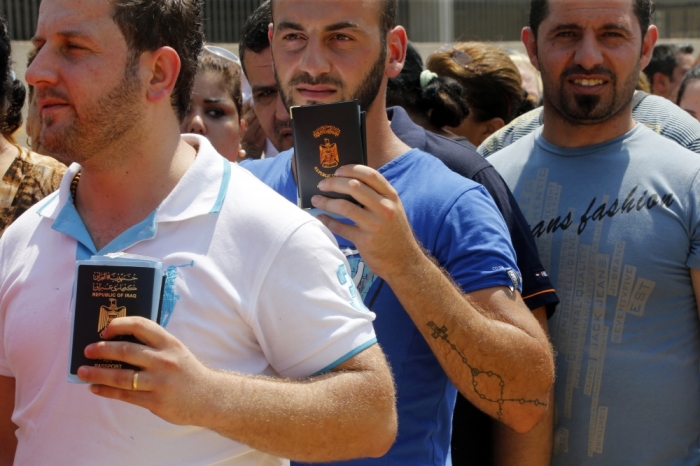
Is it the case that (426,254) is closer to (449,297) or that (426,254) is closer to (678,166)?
(449,297)

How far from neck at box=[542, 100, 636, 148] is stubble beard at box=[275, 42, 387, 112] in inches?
37.2

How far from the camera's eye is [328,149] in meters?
2.34

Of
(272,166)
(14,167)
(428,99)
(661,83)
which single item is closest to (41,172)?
(14,167)

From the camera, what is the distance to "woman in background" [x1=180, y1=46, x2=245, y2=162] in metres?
4.59

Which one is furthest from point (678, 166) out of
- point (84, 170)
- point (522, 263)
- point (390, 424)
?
point (84, 170)

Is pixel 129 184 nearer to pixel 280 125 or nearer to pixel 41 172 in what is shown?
pixel 41 172

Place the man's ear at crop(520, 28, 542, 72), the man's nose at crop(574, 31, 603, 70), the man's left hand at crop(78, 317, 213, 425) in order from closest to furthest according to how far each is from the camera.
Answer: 1. the man's left hand at crop(78, 317, 213, 425)
2. the man's nose at crop(574, 31, 603, 70)
3. the man's ear at crop(520, 28, 542, 72)

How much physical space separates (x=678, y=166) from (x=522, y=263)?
800mm

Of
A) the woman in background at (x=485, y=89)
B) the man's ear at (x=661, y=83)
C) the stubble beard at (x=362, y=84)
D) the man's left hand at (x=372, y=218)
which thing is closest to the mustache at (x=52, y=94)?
the man's left hand at (x=372, y=218)

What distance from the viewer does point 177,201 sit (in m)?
2.14

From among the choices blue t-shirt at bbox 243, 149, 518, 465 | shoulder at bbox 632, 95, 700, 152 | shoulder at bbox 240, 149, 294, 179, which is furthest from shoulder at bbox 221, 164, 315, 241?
shoulder at bbox 632, 95, 700, 152

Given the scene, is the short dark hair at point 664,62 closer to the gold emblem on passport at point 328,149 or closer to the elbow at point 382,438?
the gold emblem on passport at point 328,149

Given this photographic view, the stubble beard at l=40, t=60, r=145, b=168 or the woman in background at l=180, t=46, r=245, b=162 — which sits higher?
the stubble beard at l=40, t=60, r=145, b=168

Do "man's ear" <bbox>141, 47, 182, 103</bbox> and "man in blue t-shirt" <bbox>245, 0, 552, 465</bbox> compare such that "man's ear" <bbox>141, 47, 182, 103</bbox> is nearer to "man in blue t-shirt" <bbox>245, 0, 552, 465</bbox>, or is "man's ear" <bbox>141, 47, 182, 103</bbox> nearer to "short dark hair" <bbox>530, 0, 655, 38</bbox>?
"man in blue t-shirt" <bbox>245, 0, 552, 465</bbox>
